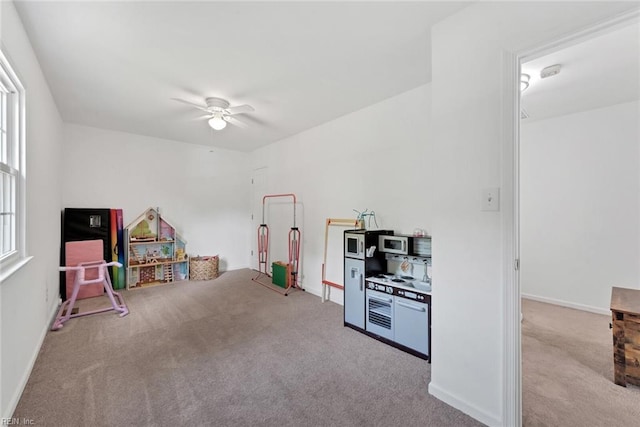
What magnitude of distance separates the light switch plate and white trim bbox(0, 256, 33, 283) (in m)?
2.92

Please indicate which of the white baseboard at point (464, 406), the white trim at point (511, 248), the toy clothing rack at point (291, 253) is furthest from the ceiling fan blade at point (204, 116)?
the white baseboard at point (464, 406)

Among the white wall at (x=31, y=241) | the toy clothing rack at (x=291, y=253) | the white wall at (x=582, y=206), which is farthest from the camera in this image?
the toy clothing rack at (x=291, y=253)

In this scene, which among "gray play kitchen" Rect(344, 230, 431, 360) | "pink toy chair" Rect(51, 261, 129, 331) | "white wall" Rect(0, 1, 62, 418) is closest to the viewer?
"white wall" Rect(0, 1, 62, 418)

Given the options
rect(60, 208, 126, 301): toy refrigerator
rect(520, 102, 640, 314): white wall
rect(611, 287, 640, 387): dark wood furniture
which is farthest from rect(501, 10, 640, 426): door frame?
rect(60, 208, 126, 301): toy refrigerator

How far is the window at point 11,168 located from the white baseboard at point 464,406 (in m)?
3.05

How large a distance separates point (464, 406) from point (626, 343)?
4.49 ft

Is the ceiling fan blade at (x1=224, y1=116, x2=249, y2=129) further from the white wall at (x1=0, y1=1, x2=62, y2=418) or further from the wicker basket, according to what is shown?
the wicker basket

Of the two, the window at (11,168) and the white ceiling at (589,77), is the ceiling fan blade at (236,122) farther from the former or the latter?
the white ceiling at (589,77)

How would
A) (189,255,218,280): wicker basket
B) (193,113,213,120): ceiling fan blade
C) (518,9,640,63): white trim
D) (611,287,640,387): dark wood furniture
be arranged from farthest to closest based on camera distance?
1. (189,255,218,280): wicker basket
2. (193,113,213,120): ceiling fan blade
3. (611,287,640,387): dark wood furniture
4. (518,9,640,63): white trim

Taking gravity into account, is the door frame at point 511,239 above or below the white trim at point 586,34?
below

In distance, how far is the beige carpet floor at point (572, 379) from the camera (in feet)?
5.76

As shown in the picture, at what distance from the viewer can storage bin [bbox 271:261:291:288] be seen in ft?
14.9

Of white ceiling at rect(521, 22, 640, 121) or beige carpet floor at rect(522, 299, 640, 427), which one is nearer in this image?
beige carpet floor at rect(522, 299, 640, 427)

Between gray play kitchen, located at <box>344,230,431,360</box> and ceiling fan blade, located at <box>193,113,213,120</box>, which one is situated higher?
ceiling fan blade, located at <box>193,113,213,120</box>
